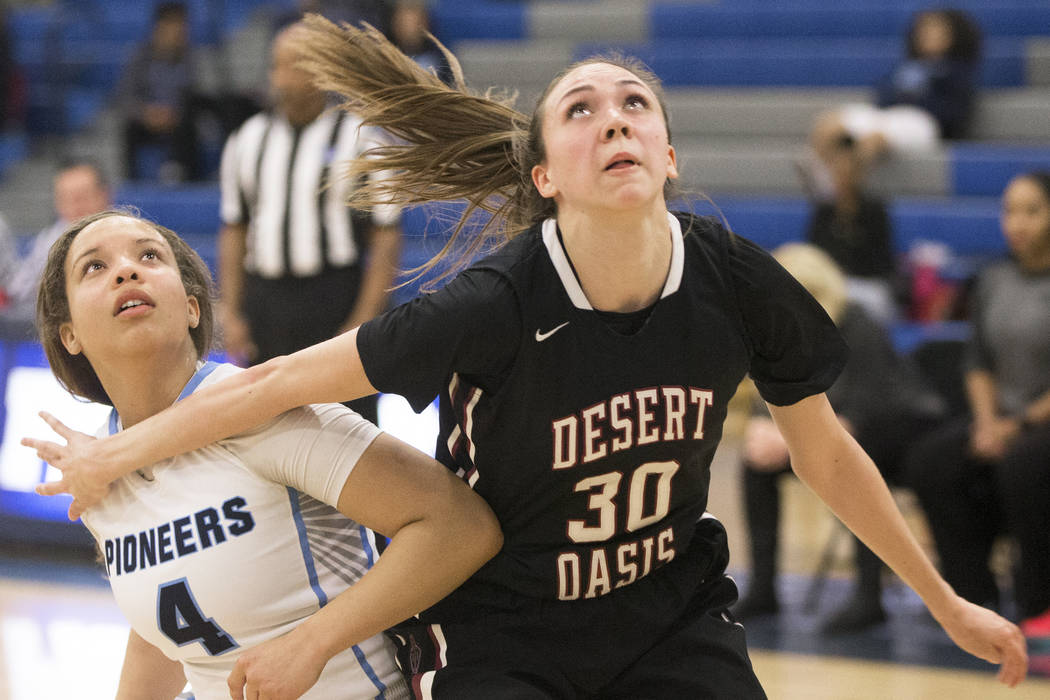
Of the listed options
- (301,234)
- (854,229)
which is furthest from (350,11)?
(301,234)

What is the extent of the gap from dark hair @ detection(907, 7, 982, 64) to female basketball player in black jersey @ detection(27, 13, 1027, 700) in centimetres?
641

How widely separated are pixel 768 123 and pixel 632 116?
24.8ft

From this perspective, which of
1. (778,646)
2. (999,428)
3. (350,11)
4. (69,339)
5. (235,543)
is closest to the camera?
(235,543)

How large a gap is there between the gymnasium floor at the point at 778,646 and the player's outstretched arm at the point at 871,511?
1.80 meters

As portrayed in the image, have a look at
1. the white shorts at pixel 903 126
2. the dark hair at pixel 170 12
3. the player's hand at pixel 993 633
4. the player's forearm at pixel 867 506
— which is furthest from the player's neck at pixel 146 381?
the dark hair at pixel 170 12

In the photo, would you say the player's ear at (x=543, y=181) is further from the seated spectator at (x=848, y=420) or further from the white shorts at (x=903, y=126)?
the white shorts at (x=903, y=126)

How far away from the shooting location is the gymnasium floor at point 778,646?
4.36m

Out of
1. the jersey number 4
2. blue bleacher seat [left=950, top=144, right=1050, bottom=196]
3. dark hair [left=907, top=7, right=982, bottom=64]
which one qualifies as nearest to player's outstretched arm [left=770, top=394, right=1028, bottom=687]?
the jersey number 4

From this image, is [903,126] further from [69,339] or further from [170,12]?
[69,339]

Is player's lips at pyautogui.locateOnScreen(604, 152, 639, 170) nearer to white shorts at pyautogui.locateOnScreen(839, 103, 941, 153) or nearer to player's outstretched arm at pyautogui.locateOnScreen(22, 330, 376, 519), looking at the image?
player's outstretched arm at pyautogui.locateOnScreen(22, 330, 376, 519)

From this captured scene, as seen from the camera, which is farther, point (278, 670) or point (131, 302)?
point (131, 302)

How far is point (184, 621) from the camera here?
222 centimetres

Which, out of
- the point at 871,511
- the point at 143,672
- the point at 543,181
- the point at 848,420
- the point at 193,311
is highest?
the point at 543,181

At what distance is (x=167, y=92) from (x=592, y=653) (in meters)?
8.87
